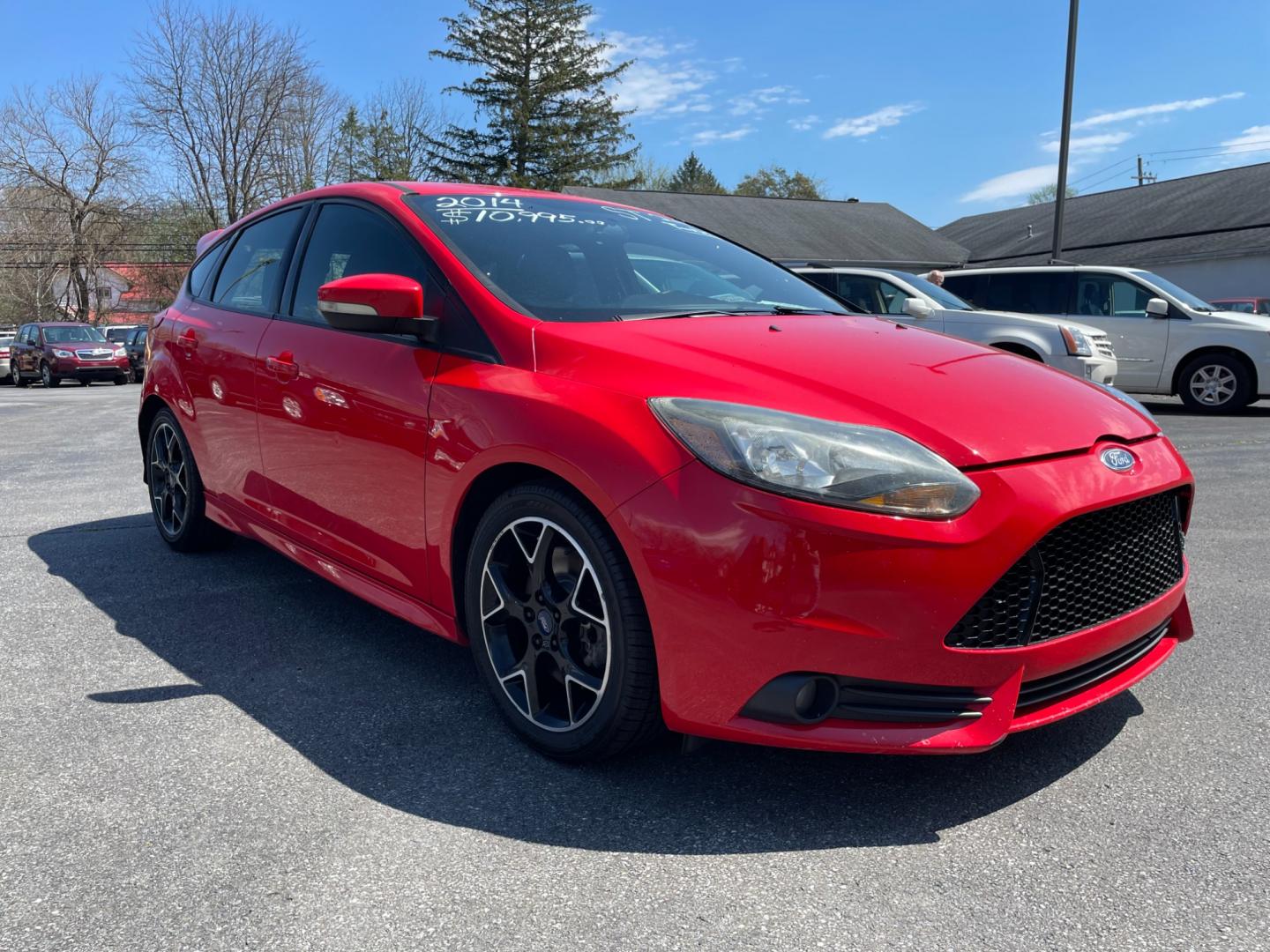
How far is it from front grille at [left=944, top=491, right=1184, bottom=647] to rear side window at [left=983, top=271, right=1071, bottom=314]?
1097 centimetres

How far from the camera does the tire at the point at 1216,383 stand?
12000 millimetres

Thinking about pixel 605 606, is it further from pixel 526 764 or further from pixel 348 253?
pixel 348 253

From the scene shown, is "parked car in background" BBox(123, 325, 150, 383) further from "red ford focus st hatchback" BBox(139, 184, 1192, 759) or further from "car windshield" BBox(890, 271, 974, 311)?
"red ford focus st hatchback" BBox(139, 184, 1192, 759)

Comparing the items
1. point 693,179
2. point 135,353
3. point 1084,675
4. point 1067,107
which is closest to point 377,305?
point 1084,675

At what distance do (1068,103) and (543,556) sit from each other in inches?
728

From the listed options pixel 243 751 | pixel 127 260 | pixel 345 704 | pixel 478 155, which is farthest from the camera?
pixel 127 260

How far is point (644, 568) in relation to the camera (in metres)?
2.32

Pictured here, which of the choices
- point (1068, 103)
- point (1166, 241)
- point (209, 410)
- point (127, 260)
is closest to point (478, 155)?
point (127, 260)

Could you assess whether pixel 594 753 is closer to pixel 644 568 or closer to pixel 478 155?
pixel 644 568

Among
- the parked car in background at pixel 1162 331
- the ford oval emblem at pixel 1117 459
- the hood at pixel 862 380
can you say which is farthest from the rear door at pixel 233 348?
the parked car in background at pixel 1162 331

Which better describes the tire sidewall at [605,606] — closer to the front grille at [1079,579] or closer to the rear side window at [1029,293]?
the front grille at [1079,579]

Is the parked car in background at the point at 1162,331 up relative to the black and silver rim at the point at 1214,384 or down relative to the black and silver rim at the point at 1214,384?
up

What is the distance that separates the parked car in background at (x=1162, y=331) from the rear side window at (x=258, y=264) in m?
10.7

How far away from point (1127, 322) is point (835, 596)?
1195 centimetres
